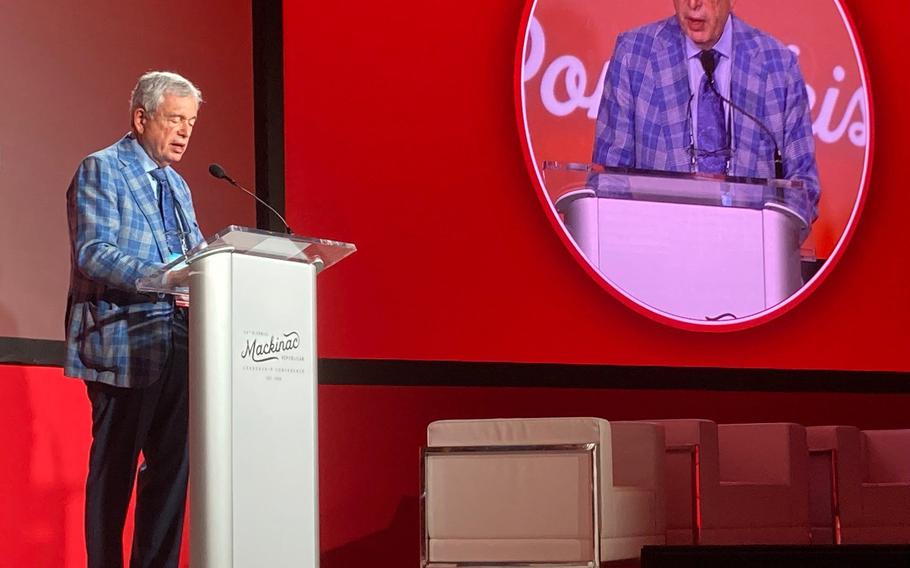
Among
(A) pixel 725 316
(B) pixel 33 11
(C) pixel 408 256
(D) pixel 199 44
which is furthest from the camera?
(A) pixel 725 316

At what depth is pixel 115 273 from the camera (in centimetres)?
439

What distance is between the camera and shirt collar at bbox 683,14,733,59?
605 cm

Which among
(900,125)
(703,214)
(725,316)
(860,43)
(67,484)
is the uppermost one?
(860,43)

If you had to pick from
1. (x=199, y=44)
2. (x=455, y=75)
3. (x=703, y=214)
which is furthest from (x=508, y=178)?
(x=199, y=44)

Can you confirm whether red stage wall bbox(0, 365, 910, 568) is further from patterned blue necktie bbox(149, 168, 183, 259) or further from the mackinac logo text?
the mackinac logo text

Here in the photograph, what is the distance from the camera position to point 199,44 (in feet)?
16.2

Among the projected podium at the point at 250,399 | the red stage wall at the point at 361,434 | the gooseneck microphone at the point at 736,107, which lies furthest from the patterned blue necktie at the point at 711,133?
the projected podium at the point at 250,399

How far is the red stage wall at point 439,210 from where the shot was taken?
5.29 meters

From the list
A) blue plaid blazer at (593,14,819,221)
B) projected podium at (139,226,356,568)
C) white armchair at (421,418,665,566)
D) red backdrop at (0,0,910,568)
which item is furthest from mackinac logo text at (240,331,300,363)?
blue plaid blazer at (593,14,819,221)

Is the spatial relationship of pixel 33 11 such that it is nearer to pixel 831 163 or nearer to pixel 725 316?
pixel 725 316

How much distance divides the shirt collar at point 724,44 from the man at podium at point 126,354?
2.70 metres

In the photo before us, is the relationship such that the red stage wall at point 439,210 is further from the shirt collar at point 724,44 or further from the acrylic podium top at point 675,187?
the shirt collar at point 724,44

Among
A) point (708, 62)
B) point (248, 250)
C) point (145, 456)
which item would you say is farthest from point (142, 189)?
point (708, 62)

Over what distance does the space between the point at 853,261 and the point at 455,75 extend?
7.00ft
